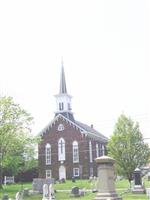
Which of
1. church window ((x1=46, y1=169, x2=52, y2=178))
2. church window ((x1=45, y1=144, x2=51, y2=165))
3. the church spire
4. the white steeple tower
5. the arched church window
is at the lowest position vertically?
church window ((x1=46, y1=169, x2=52, y2=178))

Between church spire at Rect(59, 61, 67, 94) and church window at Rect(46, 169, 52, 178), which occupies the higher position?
church spire at Rect(59, 61, 67, 94)

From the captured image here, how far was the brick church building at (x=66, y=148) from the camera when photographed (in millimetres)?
67562

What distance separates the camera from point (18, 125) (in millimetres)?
43594

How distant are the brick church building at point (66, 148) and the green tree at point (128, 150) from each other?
23.1 meters

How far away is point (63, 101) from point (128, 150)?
30.9 meters

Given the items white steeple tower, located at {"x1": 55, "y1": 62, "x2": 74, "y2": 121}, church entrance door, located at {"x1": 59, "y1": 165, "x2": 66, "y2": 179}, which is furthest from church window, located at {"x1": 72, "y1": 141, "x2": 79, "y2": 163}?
white steeple tower, located at {"x1": 55, "y1": 62, "x2": 74, "y2": 121}

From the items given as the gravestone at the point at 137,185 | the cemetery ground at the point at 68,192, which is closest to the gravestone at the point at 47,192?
the cemetery ground at the point at 68,192

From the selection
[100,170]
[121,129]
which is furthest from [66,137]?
[100,170]

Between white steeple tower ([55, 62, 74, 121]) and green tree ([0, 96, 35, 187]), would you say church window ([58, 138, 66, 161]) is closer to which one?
white steeple tower ([55, 62, 74, 121])

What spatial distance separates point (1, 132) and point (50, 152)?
3001cm

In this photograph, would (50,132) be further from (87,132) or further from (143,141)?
(143,141)

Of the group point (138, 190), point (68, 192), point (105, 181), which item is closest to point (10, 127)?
point (68, 192)

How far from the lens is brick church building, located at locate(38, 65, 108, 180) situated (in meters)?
67.6

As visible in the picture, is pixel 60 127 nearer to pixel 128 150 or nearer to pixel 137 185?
pixel 128 150
